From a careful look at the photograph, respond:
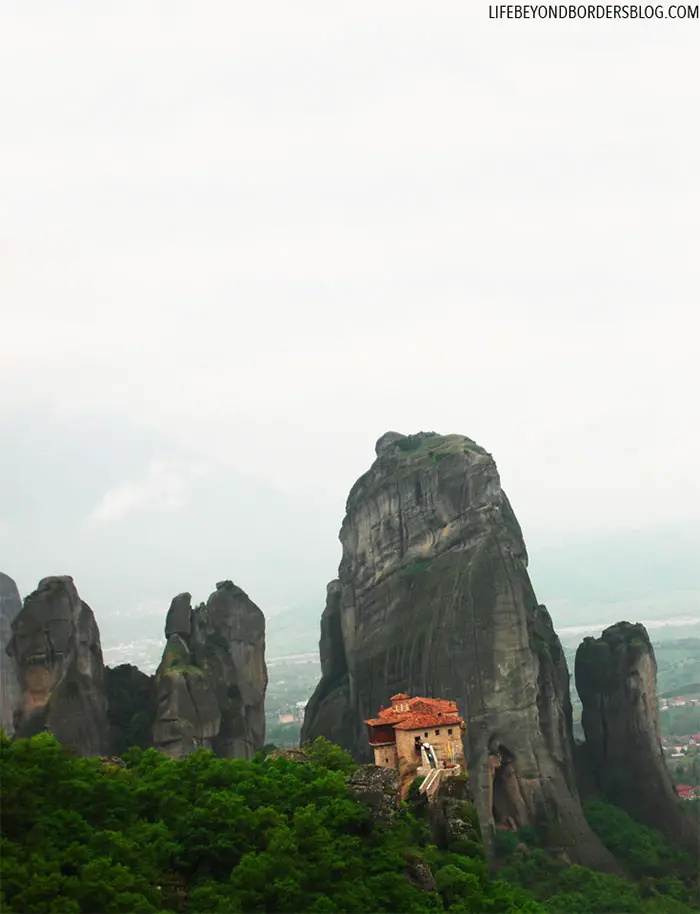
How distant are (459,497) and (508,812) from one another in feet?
39.9

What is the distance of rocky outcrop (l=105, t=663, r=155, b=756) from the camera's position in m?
37.2

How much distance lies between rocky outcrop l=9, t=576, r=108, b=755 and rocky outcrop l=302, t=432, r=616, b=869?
10.2m

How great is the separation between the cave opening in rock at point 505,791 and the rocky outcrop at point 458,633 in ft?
0.13

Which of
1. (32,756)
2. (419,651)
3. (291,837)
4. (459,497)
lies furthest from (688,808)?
(32,756)

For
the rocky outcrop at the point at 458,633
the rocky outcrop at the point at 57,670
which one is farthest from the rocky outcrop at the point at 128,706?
the rocky outcrop at the point at 458,633

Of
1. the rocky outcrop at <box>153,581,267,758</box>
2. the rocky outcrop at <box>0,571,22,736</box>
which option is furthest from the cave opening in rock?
the rocky outcrop at <box>0,571,22,736</box>

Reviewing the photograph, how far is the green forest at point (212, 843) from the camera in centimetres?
1581

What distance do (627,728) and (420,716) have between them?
16722 millimetres

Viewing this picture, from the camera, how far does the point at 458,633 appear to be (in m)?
40.4

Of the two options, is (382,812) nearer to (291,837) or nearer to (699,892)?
(291,837)

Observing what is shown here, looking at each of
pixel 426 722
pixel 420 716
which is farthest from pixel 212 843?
pixel 420 716

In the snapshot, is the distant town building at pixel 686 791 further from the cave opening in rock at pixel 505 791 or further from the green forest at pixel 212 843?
the green forest at pixel 212 843

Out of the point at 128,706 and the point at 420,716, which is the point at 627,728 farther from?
the point at 128,706

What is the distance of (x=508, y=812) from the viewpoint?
37.7 meters
